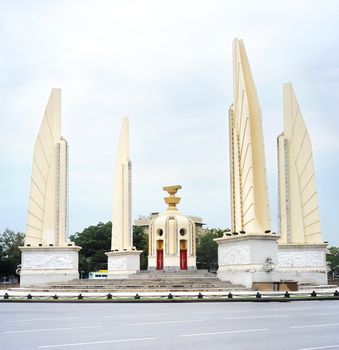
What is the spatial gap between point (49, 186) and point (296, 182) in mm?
15786

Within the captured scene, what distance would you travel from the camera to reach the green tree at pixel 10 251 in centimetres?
5672

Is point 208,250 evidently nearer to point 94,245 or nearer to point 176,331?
point 94,245

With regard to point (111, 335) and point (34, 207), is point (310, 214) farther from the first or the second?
point (111, 335)

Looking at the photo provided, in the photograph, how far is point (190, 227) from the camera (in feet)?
155

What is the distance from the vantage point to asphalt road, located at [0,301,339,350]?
9.86m

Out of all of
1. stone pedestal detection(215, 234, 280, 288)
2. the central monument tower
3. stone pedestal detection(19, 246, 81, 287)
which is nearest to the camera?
stone pedestal detection(215, 234, 280, 288)

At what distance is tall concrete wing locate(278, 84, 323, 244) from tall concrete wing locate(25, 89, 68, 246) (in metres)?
14.0

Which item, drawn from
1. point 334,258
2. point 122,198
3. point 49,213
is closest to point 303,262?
point 122,198

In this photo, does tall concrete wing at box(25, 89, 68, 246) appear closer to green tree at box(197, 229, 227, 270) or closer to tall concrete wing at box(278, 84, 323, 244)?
tall concrete wing at box(278, 84, 323, 244)

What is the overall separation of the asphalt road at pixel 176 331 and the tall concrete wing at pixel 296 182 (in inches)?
900

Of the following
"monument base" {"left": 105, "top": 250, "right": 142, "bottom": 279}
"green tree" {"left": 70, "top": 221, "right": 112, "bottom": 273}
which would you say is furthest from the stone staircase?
"green tree" {"left": 70, "top": 221, "right": 112, "bottom": 273}

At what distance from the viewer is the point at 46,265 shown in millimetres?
37969

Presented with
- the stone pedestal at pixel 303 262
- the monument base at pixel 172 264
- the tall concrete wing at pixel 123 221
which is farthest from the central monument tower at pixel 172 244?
the stone pedestal at pixel 303 262

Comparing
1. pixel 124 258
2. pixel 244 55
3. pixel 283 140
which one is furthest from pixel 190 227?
pixel 244 55
